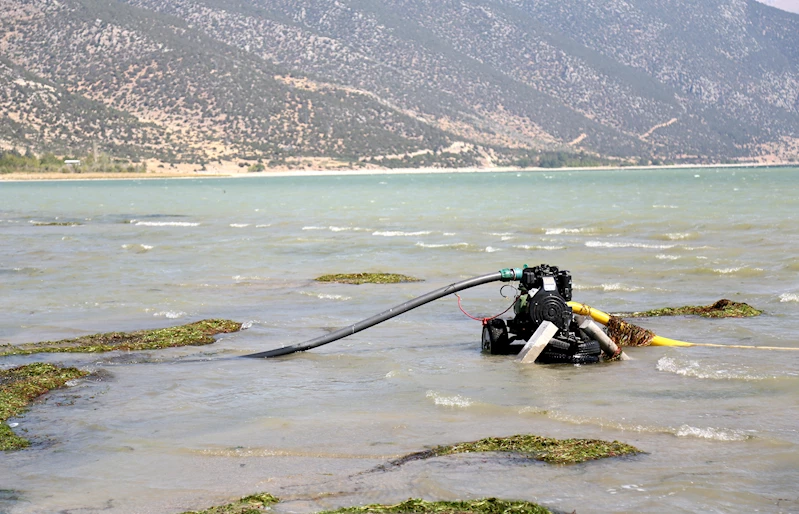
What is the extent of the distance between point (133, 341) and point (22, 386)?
2.77 m

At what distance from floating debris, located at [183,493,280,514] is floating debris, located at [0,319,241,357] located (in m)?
5.77

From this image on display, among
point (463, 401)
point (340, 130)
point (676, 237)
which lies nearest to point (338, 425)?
point (463, 401)

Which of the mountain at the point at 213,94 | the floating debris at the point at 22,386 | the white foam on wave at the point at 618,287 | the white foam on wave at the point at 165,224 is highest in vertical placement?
the mountain at the point at 213,94

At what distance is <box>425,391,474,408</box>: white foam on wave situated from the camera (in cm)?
849

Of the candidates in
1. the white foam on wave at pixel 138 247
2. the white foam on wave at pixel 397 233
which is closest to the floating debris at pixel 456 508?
the white foam on wave at pixel 138 247

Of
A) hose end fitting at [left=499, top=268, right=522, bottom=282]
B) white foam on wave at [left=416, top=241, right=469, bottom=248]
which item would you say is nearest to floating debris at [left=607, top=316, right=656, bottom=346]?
hose end fitting at [left=499, top=268, right=522, bottom=282]

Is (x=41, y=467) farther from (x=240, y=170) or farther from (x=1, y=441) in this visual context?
(x=240, y=170)

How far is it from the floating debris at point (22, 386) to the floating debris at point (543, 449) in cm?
281

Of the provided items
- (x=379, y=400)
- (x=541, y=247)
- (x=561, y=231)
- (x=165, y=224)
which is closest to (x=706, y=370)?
(x=379, y=400)

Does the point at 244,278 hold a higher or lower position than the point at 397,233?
lower

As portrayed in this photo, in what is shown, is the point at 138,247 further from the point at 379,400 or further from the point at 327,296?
the point at 379,400

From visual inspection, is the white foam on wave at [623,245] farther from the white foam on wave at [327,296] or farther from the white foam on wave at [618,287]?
the white foam on wave at [327,296]

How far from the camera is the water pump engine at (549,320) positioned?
9.87m

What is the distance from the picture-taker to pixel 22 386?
9023mm
